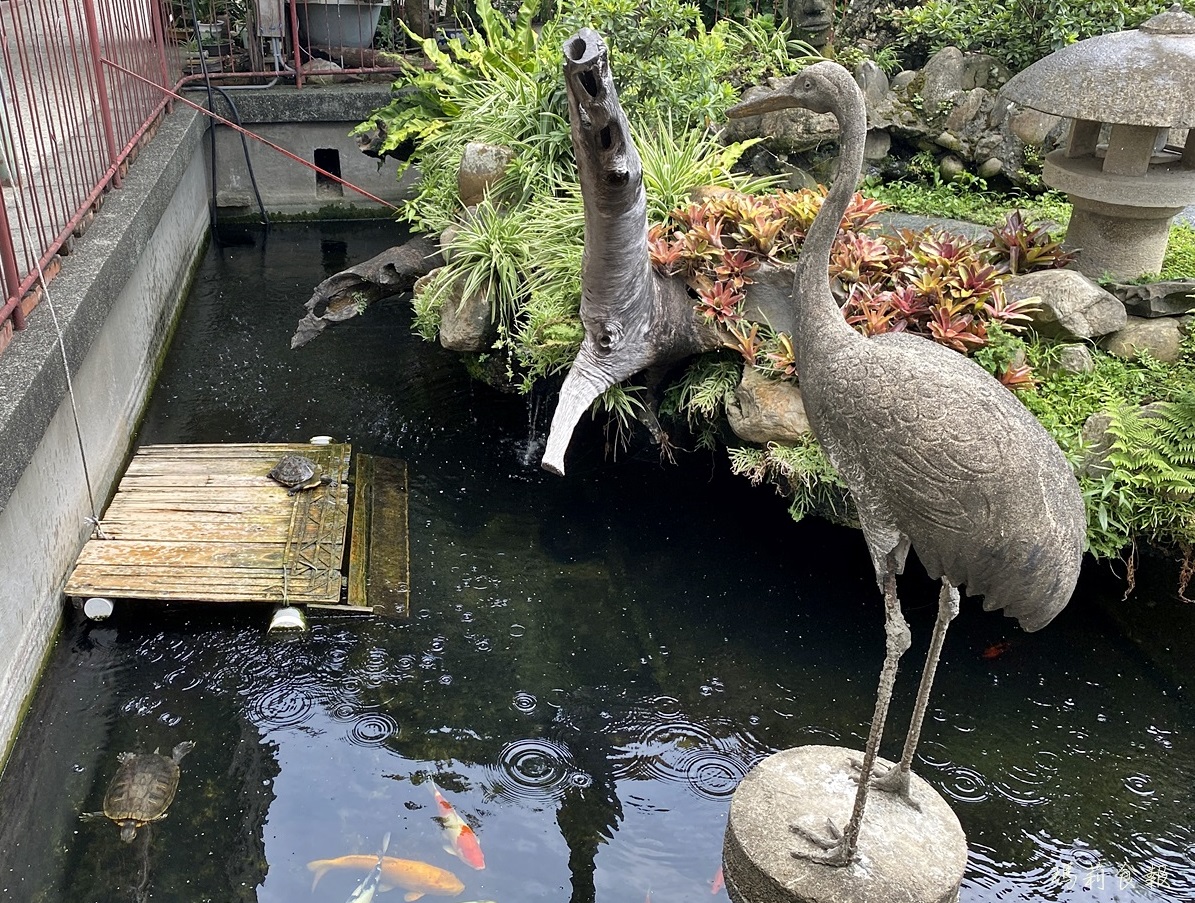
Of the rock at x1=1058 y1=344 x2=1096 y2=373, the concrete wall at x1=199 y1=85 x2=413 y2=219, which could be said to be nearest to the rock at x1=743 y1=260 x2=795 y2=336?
the rock at x1=1058 y1=344 x2=1096 y2=373

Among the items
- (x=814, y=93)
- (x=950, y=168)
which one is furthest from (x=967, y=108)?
(x=814, y=93)

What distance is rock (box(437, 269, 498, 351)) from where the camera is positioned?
6008 millimetres

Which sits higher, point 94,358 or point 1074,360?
point 1074,360

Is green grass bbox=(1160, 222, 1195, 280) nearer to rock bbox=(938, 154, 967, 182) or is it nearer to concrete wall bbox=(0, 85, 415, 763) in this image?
rock bbox=(938, 154, 967, 182)

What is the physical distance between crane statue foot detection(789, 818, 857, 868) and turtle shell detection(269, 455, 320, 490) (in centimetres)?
314

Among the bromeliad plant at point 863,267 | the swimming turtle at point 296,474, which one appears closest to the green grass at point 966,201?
the bromeliad plant at point 863,267

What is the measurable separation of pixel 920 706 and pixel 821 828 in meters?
0.53

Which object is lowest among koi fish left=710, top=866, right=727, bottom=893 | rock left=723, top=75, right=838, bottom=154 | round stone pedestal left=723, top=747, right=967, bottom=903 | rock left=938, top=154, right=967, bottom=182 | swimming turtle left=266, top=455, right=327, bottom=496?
koi fish left=710, top=866, right=727, bottom=893

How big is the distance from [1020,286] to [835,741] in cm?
256

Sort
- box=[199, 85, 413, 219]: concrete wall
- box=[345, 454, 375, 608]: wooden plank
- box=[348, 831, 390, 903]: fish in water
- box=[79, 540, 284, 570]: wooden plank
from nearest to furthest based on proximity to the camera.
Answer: box=[348, 831, 390, 903]: fish in water → box=[79, 540, 284, 570]: wooden plank → box=[345, 454, 375, 608]: wooden plank → box=[199, 85, 413, 219]: concrete wall

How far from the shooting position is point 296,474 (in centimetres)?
534

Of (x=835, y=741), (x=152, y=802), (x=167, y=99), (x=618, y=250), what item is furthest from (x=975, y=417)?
(x=167, y=99)

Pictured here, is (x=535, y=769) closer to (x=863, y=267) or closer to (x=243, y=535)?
(x=243, y=535)

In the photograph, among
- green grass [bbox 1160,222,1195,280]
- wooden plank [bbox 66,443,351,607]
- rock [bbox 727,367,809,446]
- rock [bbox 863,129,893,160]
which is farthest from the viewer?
rock [bbox 863,129,893,160]
